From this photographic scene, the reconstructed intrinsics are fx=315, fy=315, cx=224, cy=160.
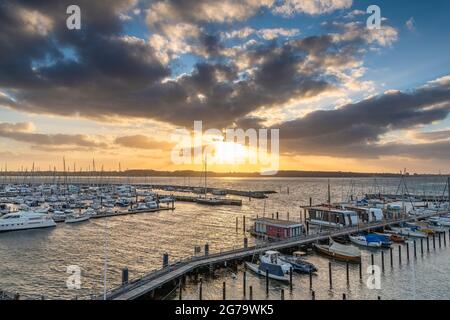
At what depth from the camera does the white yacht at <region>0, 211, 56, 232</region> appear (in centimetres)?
5892

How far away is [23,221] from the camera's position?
60344mm

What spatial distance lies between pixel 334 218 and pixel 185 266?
3751cm

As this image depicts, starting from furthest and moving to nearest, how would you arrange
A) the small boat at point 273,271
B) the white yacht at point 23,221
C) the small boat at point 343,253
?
1. the white yacht at point 23,221
2. the small boat at point 343,253
3. the small boat at point 273,271

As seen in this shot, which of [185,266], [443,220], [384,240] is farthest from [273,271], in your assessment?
[443,220]

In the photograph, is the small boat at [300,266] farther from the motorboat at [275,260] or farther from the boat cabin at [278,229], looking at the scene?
the boat cabin at [278,229]

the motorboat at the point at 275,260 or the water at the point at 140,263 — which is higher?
the motorboat at the point at 275,260

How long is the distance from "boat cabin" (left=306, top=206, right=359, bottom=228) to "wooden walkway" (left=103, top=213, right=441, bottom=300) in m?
4.62

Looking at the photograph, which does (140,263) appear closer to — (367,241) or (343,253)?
(343,253)

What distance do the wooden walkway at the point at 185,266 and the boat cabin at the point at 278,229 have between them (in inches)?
97.0

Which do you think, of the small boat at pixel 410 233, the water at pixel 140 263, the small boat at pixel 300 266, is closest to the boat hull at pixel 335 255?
the water at pixel 140 263

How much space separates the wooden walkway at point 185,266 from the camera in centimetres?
2480

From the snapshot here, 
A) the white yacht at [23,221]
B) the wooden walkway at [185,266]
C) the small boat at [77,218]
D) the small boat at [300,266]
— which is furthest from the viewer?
the small boat at [77,218]
